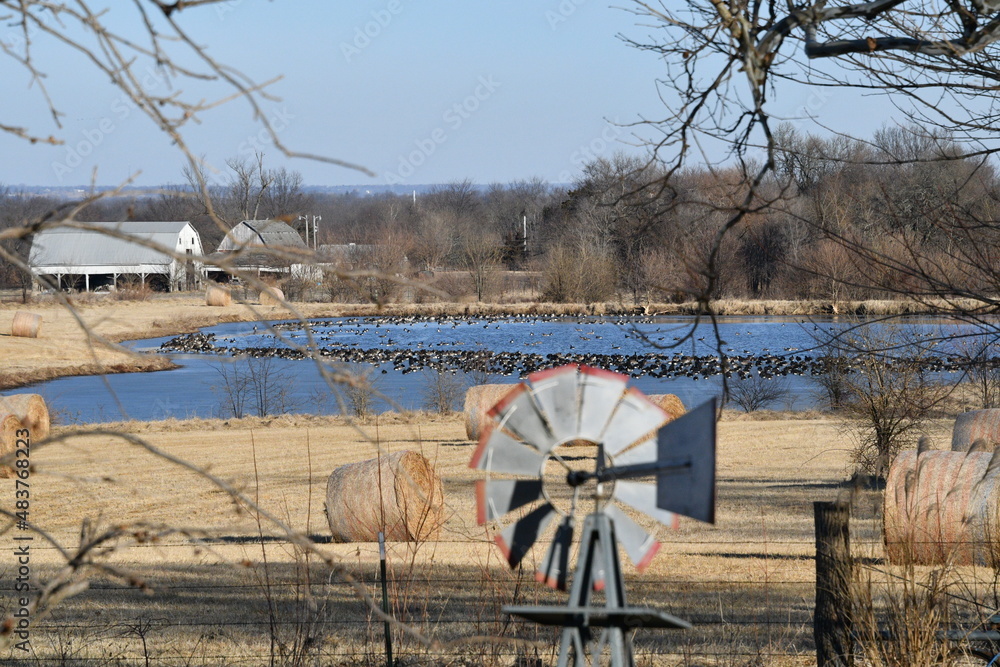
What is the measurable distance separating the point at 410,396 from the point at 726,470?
41.7 feet

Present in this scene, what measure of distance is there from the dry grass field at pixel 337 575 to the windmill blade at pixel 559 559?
22 cm

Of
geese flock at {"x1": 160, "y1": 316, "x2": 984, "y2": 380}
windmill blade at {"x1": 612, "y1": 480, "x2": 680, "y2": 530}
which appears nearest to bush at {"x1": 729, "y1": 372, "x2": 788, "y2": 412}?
geese flock at {"x1": 160, "y1": 316, "x2": 984, "y2": 380}

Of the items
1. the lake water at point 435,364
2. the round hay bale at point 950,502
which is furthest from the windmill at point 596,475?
the lake water at point 435,364

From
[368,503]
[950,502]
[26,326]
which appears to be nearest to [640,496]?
[950,502]

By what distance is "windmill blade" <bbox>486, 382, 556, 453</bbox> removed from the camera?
282 cm

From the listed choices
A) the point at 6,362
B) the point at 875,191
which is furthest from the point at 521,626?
the point at 6,362

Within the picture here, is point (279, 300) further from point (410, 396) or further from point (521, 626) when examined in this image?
point (410, 396)

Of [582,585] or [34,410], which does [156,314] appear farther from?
[582,585]

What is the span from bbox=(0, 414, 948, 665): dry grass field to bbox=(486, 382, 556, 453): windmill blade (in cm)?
42

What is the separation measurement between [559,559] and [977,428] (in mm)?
11208

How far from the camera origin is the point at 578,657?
2.62m

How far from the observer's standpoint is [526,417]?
9.30ft

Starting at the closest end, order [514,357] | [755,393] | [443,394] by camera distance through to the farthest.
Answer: [755,393] → [443,394] → [514,357]

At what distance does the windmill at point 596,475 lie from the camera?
2596 millimetres
